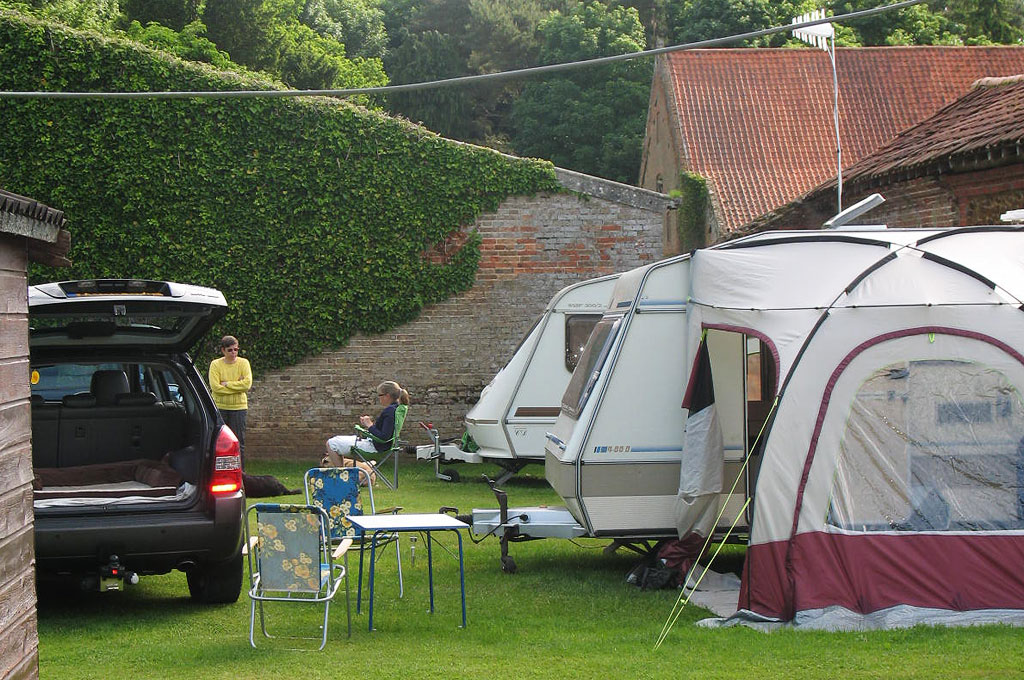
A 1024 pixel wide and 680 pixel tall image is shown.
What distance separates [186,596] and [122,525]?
1.44m

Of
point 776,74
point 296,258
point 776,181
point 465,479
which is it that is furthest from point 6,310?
point 776,74

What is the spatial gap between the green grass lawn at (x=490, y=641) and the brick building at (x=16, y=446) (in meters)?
1.83

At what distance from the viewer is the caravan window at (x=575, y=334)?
13914 mm

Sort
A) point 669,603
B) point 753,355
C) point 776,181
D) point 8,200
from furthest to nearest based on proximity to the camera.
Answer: point 776,181 → point 753,355 → point 669,603 → point 8,200

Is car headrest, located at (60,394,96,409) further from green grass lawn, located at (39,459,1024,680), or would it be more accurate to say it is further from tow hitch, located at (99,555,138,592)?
tow hitch, located at (99,555,138,592)

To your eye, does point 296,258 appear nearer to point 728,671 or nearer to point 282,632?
point 282,632

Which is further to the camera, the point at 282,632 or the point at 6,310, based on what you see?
the point at 282,632

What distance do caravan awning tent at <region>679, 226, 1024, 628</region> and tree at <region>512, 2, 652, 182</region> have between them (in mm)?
34487

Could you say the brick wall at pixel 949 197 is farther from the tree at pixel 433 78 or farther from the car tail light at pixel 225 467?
the tree at pixel 433 78

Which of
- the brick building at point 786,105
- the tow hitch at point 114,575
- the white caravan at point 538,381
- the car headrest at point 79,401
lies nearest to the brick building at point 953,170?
the white caravan at point 538,381

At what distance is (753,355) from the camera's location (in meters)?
9.42

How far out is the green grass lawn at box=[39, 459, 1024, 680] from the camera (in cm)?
609

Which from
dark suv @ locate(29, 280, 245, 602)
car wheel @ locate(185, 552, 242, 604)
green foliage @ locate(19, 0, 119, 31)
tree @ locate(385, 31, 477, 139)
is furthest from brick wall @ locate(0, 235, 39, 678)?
tree @ locate(385, 31, 477, 139)

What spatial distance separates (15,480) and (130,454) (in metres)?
4.07
